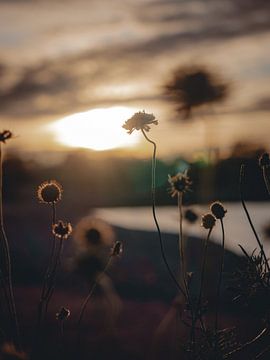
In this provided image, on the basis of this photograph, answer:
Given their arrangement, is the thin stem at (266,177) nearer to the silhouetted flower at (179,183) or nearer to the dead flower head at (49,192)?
the silhouetted flower at (179,183)

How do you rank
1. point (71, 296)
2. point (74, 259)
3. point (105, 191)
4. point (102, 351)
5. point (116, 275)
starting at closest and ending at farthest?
point (74, 259) < point (102, 351) < point (71, 296) < point (116, 275) < point (105, 191)

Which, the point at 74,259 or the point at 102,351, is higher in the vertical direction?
the point at 74,259

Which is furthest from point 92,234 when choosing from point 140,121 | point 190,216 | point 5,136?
point 190,216

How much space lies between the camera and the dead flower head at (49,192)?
3712 millimetres

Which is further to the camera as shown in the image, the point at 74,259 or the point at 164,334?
the point at 164,334

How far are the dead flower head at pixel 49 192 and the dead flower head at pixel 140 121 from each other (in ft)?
2.06

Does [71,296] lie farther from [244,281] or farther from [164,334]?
[244,281]

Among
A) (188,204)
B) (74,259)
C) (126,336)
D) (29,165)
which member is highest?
(29,165)

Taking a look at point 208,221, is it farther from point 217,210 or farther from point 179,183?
point 179,183

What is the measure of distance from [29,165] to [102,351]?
169 feet

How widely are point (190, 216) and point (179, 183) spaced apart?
1204 millimetres

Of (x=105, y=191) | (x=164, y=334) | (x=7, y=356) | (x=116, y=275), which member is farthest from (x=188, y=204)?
(x=105, y=191)

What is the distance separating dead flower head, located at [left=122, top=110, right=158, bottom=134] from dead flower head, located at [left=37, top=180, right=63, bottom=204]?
2.06ft

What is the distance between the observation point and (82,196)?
54812mm
